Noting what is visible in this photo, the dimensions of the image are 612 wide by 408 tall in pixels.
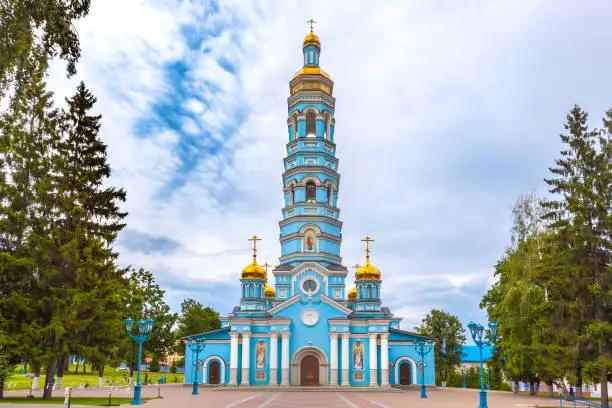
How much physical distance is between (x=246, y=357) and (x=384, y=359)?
32.7ft

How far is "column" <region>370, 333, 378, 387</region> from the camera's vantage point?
123ft

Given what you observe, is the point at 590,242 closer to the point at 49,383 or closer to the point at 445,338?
the point at 49,383

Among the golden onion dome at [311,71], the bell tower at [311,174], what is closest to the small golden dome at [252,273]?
the bell tower at [311,174]

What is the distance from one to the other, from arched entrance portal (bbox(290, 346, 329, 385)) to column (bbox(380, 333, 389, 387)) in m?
3.92

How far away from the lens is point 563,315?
2375 centimetres

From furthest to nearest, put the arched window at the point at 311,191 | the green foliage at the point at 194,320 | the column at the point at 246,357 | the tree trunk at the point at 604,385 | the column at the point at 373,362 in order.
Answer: the green foliage at the point at 194,320 < the arched window at the point at 311,191 < the column at the point at 246,357 < the column at the point at 373,362 < the tree trunk at the point at 604,385

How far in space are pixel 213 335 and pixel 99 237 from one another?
16822mm

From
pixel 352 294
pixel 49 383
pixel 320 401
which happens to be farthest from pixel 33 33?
pixel 352 294

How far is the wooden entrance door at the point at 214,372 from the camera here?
4038 centimetres

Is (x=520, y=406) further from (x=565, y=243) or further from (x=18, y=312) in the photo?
(x=18, y=312)

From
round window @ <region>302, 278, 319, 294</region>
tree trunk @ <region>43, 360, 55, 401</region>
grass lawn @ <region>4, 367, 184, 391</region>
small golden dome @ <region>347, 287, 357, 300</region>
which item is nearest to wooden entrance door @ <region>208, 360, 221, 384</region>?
grass lawn @ <region>4, 367, 184, 391</region>

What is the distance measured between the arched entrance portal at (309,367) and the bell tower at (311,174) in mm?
6710

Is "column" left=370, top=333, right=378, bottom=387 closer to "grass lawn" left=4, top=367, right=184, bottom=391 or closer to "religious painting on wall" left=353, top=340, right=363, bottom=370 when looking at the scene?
"religious painting on wall" left=353, top=340, right=363, bottom=370

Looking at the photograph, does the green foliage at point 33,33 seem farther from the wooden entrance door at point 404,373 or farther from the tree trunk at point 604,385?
the wooden entrance door at point 404,373
